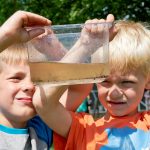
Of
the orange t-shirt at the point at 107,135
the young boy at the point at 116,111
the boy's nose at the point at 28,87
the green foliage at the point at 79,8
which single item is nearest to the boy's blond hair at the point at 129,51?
the young boy at the point at 116,111

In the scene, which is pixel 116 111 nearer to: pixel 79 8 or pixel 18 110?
pixel 18 110

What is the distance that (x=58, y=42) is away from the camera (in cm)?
177

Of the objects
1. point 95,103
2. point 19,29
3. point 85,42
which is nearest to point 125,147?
point 85,42

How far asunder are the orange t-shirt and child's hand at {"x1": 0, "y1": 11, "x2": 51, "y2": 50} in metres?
0.42

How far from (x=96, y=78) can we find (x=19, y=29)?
0.31m

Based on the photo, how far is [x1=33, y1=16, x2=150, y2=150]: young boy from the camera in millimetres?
1941

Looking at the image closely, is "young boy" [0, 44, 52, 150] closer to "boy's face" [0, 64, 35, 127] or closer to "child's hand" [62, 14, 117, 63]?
"boy's face" [0, 64, 35, 127]

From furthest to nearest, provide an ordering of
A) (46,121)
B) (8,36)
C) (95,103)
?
(95,103) < (46,121) < (8,36)

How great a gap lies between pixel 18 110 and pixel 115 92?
39 cm

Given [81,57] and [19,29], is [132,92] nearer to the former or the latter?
[81,57]

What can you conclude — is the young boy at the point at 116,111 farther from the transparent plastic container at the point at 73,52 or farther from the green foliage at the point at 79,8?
the green foliage at the point at 79,8

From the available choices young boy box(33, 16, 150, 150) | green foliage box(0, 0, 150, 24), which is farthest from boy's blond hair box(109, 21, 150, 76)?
green foliage box(0, 0, 150, 24)

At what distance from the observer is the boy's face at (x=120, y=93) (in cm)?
202

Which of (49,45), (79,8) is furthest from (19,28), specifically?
(79,8)
